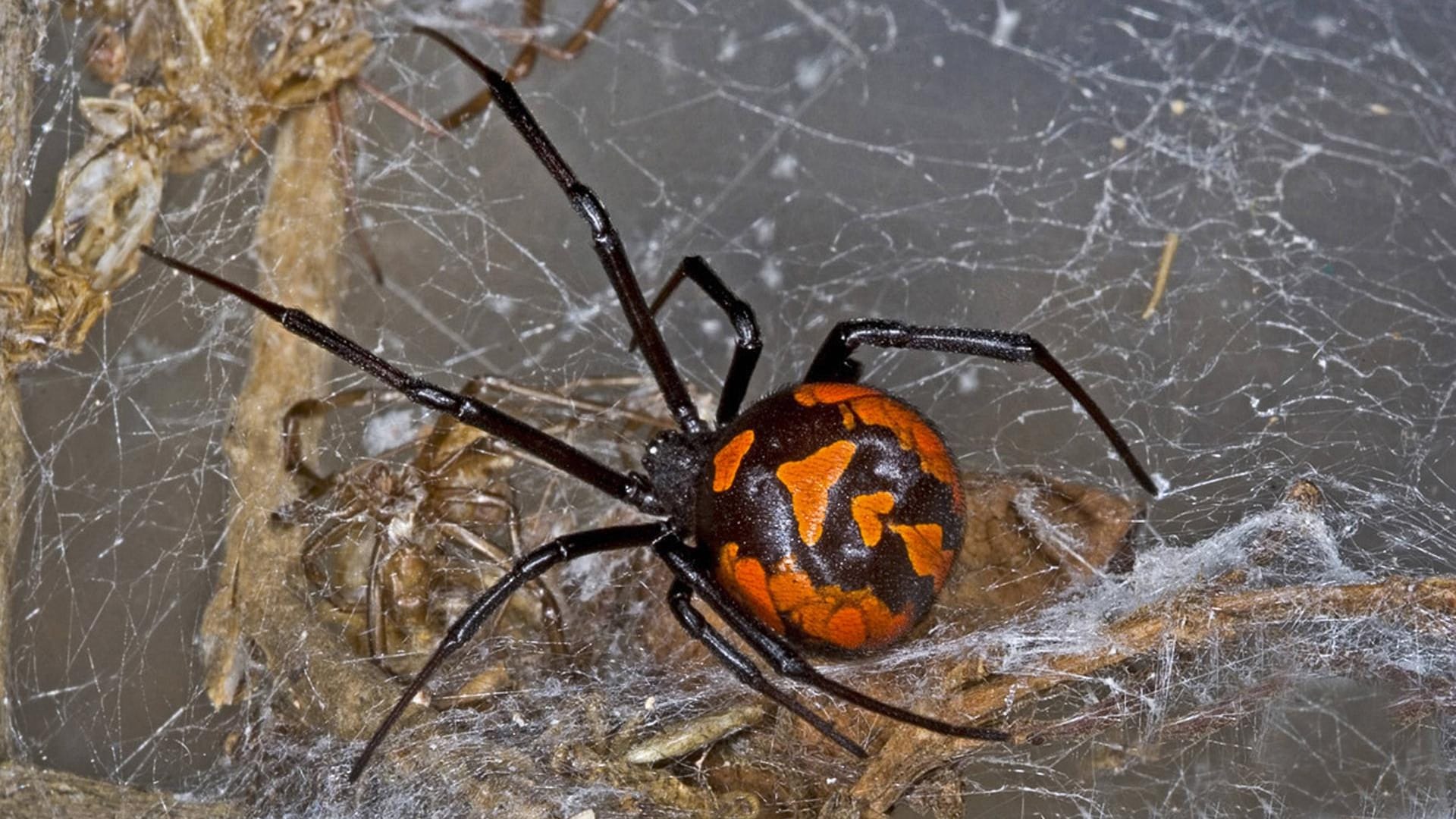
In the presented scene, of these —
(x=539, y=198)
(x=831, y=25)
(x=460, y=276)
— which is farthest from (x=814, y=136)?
(x=460, y=276)

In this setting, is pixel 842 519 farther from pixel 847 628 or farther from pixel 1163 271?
pixel 1163 271

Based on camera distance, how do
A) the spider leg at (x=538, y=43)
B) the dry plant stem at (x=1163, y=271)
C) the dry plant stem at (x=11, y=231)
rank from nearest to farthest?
the dry plant stem at (x=11, y=231)
the dry plant stem at (x=1163, y=271)
the spider leg at (x=538, y=43)

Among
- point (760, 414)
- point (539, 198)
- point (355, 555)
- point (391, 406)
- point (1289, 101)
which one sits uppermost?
point (1289, 101)

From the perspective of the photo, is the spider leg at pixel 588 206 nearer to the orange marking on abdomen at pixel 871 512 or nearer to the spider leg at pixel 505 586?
the spider leg at pixel 505 586

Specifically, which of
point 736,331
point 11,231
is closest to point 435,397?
point 736,331

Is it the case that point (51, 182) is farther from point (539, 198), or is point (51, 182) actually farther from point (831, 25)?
point (831, 25)

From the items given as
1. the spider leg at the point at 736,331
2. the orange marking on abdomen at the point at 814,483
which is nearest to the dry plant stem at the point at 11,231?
the spider leg at the point at 736,331
